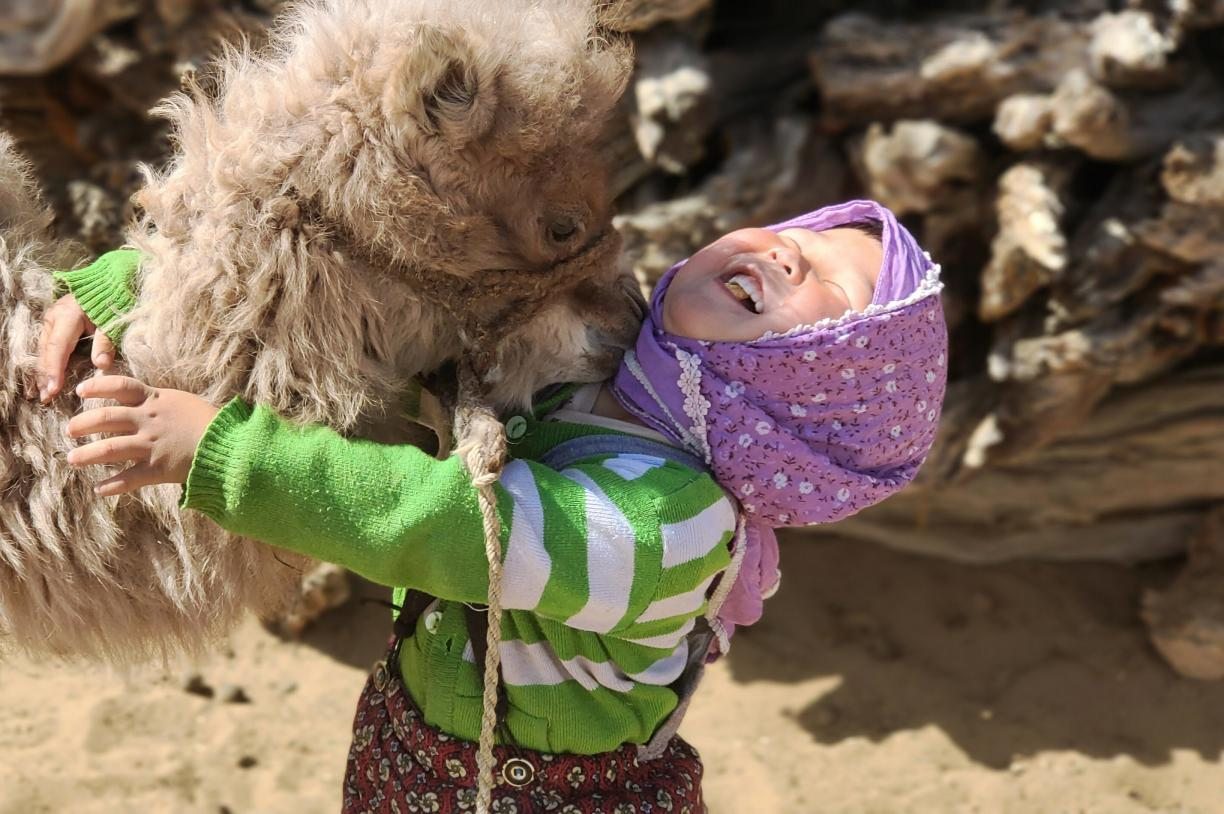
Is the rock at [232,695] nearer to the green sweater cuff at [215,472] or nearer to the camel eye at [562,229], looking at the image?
the green sweater cuff at [215,472]

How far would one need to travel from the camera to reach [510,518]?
4.32 feet

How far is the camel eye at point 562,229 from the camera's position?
4.65 feet

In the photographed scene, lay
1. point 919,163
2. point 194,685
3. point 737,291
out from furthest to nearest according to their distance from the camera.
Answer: point 194,685 < point 919,163 < point 737,291

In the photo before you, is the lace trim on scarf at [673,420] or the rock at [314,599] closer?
the lace trim on scarf at [673,420]

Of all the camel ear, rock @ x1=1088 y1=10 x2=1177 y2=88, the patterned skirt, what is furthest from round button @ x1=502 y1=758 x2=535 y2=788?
rock @ x1=1088 y1=10 x2=1177 y2=88

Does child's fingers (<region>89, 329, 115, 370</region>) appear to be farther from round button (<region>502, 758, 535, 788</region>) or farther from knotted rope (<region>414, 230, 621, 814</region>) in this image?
round button (<region>502, 758, 535, 788</region>)

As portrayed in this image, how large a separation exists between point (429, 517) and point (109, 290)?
21.3 inches

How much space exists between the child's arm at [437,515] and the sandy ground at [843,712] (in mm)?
1793

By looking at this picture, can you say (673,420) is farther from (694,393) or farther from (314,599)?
(314,599)

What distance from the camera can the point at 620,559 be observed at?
1349 millimetres

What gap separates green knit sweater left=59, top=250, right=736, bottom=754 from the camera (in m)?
1.29

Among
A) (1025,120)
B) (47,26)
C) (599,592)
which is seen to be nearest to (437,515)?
(599,592)

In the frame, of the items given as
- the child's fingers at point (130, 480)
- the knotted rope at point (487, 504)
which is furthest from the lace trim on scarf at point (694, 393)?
the child's fingers at point (130, 480)

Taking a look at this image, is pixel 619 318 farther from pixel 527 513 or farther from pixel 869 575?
pixel 869 575
